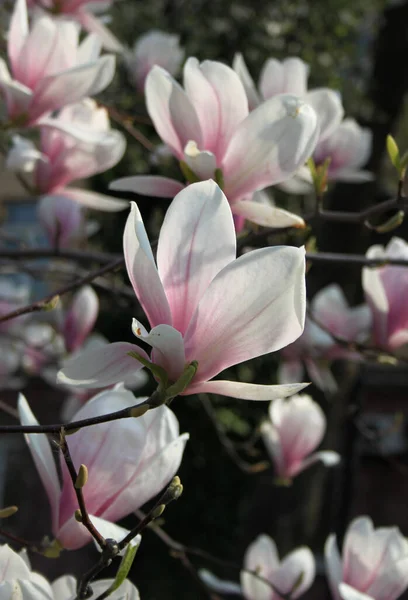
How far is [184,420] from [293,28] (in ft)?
7.17

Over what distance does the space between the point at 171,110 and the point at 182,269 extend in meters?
0.29

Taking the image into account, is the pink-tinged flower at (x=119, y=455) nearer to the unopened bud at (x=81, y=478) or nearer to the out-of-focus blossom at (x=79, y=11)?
the unopened bud at (x=81, y=478)

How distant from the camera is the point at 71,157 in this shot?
1.01 meters

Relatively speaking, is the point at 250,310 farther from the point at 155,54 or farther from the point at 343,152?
the point at 155,54

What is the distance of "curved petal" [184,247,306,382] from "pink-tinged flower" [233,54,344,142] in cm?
44

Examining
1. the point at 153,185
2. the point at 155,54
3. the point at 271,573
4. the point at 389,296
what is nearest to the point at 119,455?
the point at 153,185

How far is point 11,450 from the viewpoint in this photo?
5.24m

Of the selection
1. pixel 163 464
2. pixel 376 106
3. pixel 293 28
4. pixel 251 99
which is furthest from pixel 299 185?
pixel 293 28

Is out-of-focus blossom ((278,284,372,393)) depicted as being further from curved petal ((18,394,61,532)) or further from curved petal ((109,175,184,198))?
curved petal ((18,394,61,532))

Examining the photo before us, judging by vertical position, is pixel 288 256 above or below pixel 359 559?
above

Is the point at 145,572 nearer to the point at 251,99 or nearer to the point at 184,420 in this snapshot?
the point at 184,420

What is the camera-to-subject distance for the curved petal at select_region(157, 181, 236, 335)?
1.63ft

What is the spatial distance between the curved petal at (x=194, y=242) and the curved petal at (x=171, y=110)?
0.25 meters

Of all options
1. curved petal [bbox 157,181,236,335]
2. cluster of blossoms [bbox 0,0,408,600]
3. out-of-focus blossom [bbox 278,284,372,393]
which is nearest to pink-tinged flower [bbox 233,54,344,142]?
cluster of blossoms [bbox 0,0,408,600]
